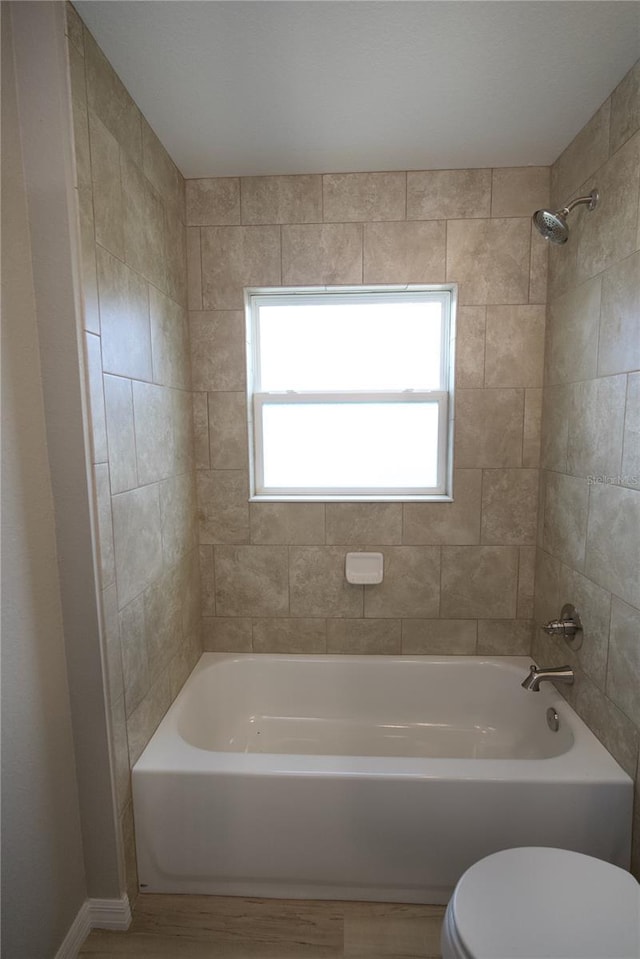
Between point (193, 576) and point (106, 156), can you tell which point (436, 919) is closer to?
point (193, 576)

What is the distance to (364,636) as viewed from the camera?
2.04m

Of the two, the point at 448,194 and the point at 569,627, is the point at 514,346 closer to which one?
the point at 448,194

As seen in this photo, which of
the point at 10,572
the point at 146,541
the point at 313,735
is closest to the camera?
the point at 10,572

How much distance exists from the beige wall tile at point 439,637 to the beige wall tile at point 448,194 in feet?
5.77

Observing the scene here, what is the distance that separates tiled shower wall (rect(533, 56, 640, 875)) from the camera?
4.17ft

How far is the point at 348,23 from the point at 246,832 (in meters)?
2.32

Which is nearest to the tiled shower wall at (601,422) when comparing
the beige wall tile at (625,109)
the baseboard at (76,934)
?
the beige wall tile at (625,109)

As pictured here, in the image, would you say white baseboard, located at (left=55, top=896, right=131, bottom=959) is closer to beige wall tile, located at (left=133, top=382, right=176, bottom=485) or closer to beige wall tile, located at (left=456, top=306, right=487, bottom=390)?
beige wall tile, located at (left=133, top=382, right=176, bottom=485)

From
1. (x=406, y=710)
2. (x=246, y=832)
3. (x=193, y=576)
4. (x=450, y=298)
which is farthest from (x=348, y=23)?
(x=406, y=710)

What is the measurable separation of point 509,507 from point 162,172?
6.33ft

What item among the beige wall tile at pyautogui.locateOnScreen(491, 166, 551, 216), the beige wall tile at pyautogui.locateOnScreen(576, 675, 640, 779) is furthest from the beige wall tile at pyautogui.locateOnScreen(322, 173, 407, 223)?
the beige wall tile at pyautogui.locateOnScreen(576, 675, 640, 779)

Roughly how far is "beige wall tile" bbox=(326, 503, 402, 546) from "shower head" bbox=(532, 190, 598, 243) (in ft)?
3.73

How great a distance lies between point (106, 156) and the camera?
123 centimetres

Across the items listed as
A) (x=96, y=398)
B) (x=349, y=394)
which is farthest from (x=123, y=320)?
(x=349, y=394)
